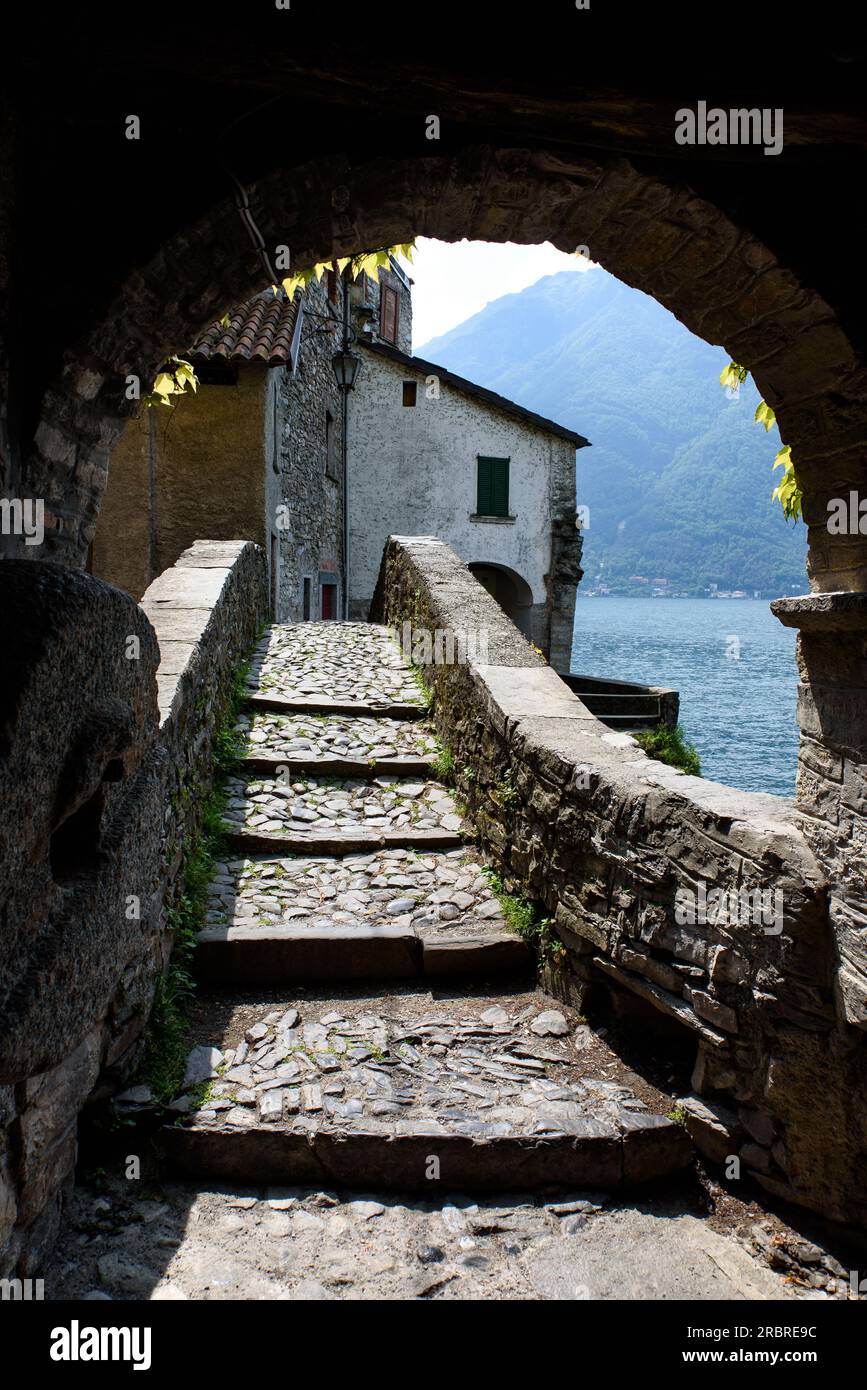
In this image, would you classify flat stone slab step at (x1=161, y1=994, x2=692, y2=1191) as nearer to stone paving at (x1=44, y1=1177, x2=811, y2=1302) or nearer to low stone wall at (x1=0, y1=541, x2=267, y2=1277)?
stone paving at (x1=44, y1=1177, x2=811, y2=1302)

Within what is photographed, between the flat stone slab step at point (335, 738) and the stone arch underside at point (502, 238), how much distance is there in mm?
3075

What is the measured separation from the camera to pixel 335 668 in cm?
766

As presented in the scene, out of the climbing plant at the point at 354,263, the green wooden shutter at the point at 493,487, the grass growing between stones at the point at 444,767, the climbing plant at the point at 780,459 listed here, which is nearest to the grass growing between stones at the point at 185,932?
the grass growing between stones at the point at 444,767

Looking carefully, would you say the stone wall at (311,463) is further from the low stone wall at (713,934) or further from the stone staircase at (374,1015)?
the low stone wall at (713,934)

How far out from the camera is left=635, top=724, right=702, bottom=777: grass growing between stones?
454 inches

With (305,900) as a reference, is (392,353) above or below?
above

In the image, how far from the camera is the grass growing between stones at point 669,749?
1154cm

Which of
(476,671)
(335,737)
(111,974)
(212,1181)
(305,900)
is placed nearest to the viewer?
(111,974)

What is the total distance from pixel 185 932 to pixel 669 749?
917 cm

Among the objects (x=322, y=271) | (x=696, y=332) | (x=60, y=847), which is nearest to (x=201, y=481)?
(x=322, y=271)
